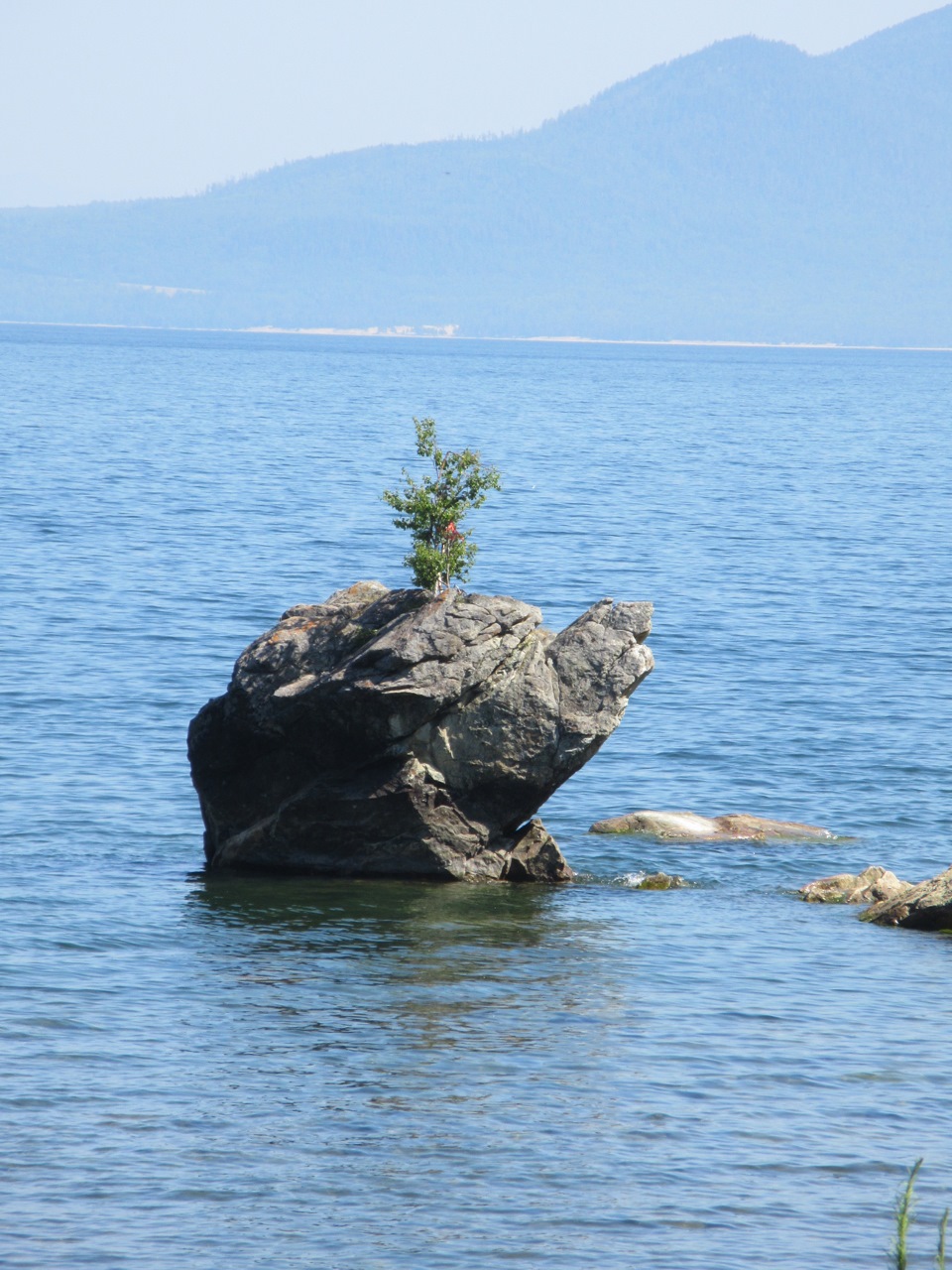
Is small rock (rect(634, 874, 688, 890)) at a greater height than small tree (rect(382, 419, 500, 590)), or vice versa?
small tree (rect(382, 419, 500, 590))

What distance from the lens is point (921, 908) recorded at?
102 ft

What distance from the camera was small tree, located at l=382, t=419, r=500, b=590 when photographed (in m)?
33.8

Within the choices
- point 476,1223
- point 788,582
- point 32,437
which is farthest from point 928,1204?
point 32,437

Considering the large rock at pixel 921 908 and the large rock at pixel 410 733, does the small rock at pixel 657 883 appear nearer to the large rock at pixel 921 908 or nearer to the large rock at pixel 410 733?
the large rock at pixel 410 733

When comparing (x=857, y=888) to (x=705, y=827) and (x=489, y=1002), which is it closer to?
(x=705, y=827)

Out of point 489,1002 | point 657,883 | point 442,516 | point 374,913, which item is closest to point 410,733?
point 374,913

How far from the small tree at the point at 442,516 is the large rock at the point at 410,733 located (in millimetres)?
645

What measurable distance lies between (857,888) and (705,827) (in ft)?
17.7

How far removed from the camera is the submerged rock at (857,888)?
32.7m

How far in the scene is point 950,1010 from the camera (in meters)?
26.5

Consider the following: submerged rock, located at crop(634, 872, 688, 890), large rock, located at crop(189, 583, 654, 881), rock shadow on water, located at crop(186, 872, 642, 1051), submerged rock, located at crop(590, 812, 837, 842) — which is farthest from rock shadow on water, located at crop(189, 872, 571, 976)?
submerged rock, located at crop(590, 812, 837, 842)

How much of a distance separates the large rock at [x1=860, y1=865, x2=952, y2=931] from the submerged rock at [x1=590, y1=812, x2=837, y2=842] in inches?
223

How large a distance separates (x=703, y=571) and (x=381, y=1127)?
57402 millimetres

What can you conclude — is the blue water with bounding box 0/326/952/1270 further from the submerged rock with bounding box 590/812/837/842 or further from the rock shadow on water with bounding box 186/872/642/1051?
the submerged rock with bounding box 590/812/837/842
